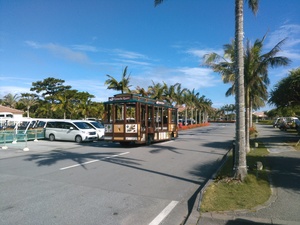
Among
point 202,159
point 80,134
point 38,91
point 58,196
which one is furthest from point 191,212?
point 38,91

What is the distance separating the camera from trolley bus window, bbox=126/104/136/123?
1813 cm

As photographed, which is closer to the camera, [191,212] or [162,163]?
[191,212]

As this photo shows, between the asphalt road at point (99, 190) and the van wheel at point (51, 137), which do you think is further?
the van wheel at point (51, 137)

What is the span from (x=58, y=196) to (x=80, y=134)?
51.8 ft

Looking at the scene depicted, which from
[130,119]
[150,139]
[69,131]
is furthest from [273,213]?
[69,131]

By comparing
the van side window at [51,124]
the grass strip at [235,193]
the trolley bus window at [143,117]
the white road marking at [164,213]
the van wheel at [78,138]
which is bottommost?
the white road marking at [164,213]

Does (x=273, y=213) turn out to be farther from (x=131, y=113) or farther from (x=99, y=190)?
(x=131, y=113)

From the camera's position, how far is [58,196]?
6855mm

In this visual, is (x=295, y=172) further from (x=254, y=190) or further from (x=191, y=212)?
(x=191, y=212)

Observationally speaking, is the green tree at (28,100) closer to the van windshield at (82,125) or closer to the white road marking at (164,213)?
the van windshield at (82,125)

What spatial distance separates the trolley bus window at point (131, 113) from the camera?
18128mm

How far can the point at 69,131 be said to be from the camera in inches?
901

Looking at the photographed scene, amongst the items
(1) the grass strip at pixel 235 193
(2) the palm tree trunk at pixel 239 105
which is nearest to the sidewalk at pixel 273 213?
(1) the grass strip at pixel 235 193

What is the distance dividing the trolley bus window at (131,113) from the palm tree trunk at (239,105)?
1046 cm
